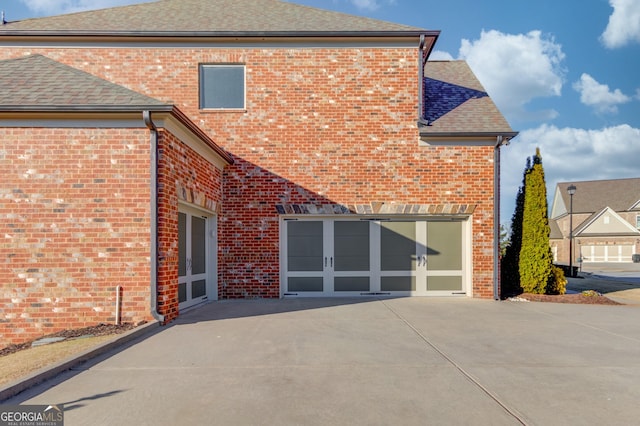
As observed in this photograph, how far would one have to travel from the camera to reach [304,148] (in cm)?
1032

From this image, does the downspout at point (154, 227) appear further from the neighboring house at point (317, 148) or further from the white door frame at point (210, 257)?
the neighboring house at point (317, 148)

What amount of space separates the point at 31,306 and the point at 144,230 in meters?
2.35

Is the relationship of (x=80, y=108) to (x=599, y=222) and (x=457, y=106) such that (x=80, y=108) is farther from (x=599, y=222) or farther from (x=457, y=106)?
(x=599, y=222)

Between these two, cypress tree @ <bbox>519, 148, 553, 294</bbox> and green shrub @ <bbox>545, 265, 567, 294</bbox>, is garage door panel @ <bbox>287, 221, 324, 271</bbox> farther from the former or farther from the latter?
green shrub @ <bbox>545, 265, 567, 294</bbox>

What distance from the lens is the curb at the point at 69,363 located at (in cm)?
384

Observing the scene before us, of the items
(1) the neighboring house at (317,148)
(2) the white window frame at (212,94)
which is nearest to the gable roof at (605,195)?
(1) the neighboring house at (317,148)

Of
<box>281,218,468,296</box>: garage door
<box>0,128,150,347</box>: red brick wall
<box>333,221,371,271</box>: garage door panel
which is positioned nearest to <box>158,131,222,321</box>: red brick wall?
<box>0,128,150,347</box>: red brick wall

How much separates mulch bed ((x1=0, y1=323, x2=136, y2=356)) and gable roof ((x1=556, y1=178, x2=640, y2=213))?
56666 millimetres

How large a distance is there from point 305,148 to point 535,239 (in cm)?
713

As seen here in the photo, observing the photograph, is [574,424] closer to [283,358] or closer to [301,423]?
[301,423]

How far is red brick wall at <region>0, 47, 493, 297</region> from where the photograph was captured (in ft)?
33.7

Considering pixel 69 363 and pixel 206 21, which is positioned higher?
pixel 206 21

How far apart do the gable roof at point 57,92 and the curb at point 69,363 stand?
12.7 feet

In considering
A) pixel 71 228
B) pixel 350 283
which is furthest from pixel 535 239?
pixel 71 228
